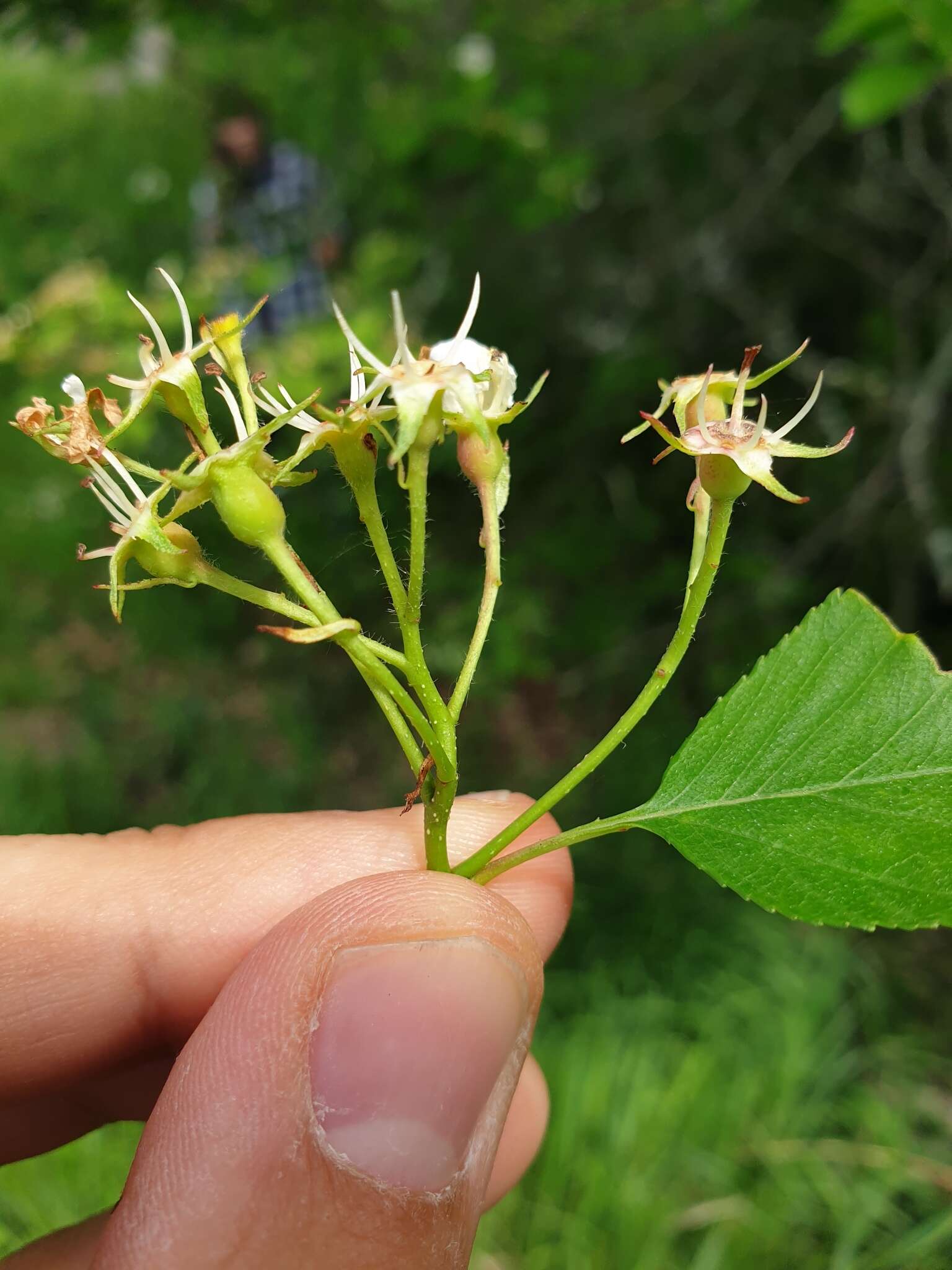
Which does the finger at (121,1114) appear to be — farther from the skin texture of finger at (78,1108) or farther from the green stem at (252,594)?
the green stem at (252,594)

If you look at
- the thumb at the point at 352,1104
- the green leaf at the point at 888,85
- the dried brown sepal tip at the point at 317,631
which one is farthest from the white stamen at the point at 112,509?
the green leaf at the point at 888,85

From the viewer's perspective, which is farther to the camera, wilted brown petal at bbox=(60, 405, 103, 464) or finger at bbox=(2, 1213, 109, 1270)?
finger at bbox=(2, 1213, 109, 1270)

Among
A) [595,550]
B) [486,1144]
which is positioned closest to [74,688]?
[595,550]

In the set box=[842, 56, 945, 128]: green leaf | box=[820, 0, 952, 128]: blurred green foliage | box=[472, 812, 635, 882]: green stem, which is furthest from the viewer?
box=[842, 56, 945, 128]: green leaf

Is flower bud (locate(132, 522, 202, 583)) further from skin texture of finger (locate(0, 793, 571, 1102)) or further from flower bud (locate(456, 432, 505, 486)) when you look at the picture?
skin texture of finger (locate(0, 793, 571, 1102))

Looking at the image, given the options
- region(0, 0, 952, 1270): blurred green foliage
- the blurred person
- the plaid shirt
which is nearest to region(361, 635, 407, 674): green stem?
region(0, 0, 952, 1270): blurred green foliage

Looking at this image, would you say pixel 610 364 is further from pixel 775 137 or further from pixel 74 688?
pixel 74 688
